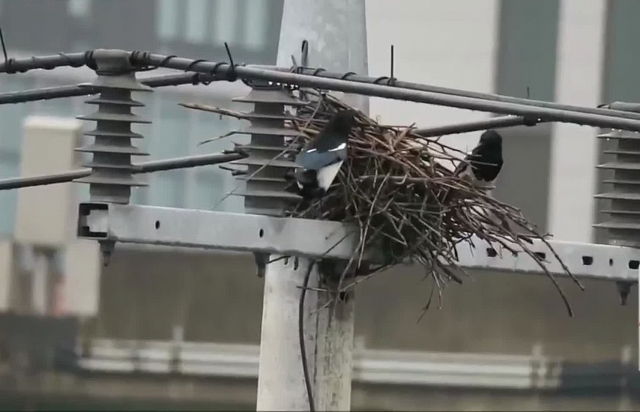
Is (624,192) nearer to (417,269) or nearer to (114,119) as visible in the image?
(114,119)

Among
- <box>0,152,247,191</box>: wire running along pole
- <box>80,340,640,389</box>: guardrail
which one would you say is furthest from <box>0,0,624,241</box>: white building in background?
<box>0,152,247,191</box>: wire running along pole

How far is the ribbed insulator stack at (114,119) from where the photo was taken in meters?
2.11

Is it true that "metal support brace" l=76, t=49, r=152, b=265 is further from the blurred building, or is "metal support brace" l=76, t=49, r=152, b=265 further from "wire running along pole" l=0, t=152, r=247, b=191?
the blurred building

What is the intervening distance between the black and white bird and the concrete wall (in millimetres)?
8291

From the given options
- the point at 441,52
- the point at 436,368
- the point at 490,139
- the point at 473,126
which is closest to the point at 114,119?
the point at 473,126

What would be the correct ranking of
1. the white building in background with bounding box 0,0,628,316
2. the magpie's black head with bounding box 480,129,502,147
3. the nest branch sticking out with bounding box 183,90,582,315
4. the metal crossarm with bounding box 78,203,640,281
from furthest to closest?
the white building in background with bounding box 0,0,628,316, the magpie's black head with bounding box 480,129,502,147, the nest branch sticking out with bounding box 183,90,582,315, the metal crossarm with bounding box 78,203,640,281

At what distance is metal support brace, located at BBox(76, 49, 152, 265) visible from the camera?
83.1 inches

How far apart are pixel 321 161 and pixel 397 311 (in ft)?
28.2

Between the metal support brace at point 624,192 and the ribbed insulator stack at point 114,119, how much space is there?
43.8 inches

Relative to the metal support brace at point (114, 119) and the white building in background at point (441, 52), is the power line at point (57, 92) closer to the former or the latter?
the metal support brace at point (114, 119)

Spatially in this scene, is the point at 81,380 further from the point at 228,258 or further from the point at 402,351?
the point at 402,351

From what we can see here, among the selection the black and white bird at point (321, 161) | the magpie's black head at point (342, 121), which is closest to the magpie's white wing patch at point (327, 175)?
the black and white bird at point (321, 161)

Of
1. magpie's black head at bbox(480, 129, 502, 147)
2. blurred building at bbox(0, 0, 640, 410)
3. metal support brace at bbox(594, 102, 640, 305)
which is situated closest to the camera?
metal support brace at bbox(594, 102, 640, 305)

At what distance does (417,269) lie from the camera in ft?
34.4
